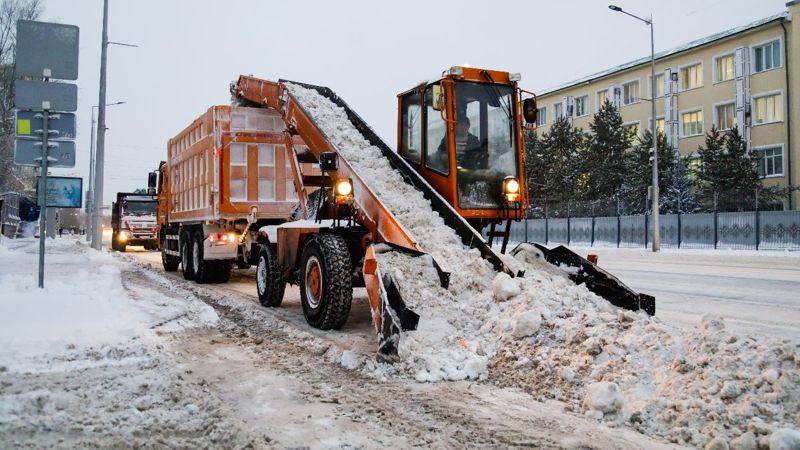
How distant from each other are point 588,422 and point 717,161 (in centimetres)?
3104

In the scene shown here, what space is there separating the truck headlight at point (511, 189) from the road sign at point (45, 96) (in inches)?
249

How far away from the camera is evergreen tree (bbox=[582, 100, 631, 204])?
36969 millimetres

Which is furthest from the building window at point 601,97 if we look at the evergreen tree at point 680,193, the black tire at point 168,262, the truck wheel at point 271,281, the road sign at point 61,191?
the road sign at point 61,191

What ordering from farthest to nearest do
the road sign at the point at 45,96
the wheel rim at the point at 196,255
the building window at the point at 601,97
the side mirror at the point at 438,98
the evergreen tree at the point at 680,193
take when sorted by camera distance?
1. the building window at the point at 601,97
2. the evergreen tree at the point at 680,193
3. the wheel rim at the point at 196,255
4. the road sign at the point at 45,96
5. the side mirror at the point at 438,98

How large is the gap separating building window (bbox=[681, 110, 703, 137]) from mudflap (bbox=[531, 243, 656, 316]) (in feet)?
114

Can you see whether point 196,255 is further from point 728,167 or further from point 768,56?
point 768,56

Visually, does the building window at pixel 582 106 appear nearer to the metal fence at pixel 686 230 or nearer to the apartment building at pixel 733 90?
the apartment building at pixel 733 90

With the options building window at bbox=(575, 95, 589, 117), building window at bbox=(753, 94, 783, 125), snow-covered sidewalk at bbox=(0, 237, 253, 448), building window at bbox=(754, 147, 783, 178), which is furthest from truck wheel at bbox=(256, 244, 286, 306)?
building window at bbox=(575, 95, 589, 117)

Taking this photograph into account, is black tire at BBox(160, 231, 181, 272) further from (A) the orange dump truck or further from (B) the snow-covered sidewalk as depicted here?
(B) the snow-covered sidewalk

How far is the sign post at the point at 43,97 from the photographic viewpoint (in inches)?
348

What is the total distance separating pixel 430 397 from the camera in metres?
4.64

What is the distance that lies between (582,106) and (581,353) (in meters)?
45.2

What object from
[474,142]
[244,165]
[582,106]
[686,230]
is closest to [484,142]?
[474,142]

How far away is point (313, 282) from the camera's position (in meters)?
7.51
